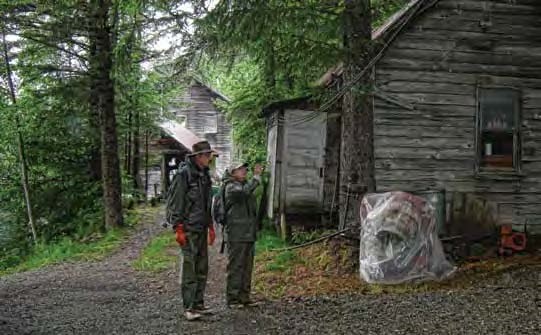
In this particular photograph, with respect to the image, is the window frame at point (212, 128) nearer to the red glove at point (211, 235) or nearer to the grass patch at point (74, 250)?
the grass patch at point (74, 250)

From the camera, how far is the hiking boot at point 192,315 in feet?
22.1

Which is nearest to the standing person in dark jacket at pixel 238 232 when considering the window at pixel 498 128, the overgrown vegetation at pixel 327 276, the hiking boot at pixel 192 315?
the hiking boot at pixel 192 315

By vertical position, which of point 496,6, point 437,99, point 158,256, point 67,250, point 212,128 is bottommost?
point 67,250

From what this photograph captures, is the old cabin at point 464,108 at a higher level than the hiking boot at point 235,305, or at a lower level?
higher

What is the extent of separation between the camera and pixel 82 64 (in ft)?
57.9

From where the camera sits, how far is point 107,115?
16.7 metres

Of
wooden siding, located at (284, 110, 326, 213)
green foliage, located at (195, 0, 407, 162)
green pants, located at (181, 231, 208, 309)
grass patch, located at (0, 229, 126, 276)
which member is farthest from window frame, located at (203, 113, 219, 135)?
green pants, located at (181, 231, 208, 309)

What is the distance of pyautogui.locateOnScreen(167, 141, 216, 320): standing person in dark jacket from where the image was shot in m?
6.86

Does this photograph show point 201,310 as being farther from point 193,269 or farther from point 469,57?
point 469,57

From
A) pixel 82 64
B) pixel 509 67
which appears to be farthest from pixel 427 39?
pixel 82 64

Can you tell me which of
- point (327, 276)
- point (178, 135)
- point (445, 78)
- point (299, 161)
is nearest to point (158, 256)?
point (299, 161)

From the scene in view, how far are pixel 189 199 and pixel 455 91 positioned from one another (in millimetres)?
6422

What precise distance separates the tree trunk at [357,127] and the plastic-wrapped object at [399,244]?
0.49m

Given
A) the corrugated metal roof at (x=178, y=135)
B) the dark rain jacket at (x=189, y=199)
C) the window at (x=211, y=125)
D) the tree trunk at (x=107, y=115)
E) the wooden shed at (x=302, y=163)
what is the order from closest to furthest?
the dark rain jacket at (x=189, y=199)
the wooden shed at (x=302, y=163)
the tree trunk at (x=107, y=115)
the corrugated metal roof at (x=178, y=135)
the window at (x=211, y=125)
